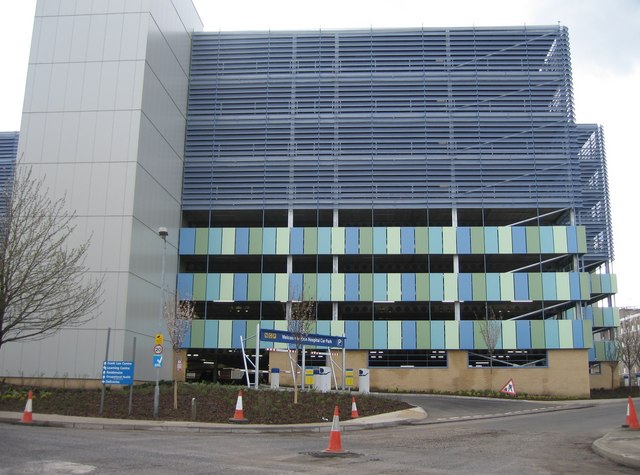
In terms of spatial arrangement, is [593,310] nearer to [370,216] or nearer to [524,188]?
[524,188]

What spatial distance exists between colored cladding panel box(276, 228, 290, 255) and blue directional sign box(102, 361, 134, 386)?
19990mm

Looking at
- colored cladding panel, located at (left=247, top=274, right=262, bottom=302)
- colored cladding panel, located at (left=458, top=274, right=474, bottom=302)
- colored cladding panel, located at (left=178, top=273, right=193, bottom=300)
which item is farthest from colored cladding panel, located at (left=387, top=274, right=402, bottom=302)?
colored cladding panel, located at (left=178, top=273, right=193, bottom=300)

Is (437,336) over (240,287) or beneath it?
beneath

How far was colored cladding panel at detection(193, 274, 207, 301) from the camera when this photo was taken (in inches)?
1596

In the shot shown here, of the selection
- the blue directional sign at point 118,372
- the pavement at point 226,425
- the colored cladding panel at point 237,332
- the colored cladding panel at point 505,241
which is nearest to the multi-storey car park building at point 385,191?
the colored cladding panel at point 237,332

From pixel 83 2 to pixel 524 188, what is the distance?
27474mm

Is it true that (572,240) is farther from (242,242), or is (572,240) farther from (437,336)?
(242,242)

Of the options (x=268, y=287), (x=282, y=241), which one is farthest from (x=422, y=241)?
(x=268, y=287)

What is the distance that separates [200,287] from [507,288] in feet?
61.5

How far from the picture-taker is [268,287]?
133 ft

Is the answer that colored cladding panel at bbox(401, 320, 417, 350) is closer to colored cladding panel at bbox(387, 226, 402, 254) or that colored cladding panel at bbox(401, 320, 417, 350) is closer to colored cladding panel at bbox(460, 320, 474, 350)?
colored cladding panel at bbox(460, 320, 474, 350)

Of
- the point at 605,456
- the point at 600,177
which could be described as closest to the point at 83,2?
the point at 605,456

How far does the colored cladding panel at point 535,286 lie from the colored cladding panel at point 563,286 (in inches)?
40.9

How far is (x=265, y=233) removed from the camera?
41312 millimetres
